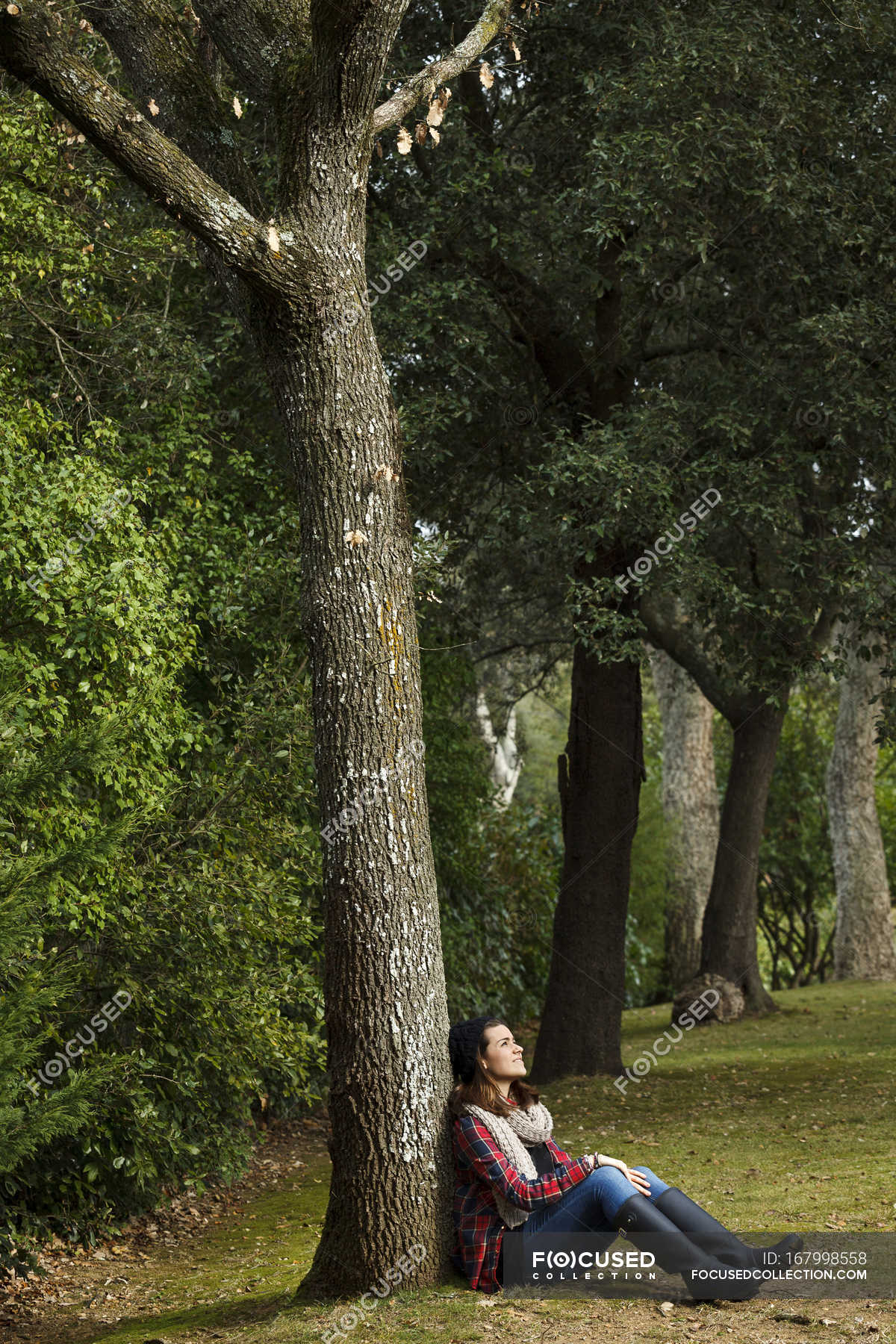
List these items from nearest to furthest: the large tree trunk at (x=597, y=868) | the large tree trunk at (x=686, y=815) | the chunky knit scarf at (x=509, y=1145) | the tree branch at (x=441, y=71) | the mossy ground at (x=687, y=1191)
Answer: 1. the mossy ground at (x=687, y=1191)
2. the chunky knit scarf at (x=509, y=1145)
3. the tree branch at (x=441, y=71)
4. the large tree trunk at (x=597, y=868)
5. the large tree trunk at (x=686, y=815)

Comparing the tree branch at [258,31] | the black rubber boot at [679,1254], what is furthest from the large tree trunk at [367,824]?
the tree branch at [258,31]

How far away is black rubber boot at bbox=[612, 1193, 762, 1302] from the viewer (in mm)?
4531

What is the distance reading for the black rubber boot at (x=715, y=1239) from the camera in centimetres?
458

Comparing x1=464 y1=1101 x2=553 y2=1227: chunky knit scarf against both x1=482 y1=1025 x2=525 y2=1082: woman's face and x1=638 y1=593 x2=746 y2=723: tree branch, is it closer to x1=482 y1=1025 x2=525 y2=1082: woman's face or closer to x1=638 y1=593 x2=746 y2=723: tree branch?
x1=482 y1=1025 x2=525 y2=1082: woman's face

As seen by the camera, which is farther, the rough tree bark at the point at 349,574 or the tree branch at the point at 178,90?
the tree branch at the point at 178,90

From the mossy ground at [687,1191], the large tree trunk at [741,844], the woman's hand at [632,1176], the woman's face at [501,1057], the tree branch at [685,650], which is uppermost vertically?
the tree branch at [685,650]

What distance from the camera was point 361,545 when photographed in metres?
5.12

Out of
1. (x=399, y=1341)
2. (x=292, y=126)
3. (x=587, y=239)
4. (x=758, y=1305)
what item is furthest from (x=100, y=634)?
(x=587, y=239)

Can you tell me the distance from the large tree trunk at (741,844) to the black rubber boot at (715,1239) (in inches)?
386

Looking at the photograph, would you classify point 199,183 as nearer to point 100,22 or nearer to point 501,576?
point 100,22

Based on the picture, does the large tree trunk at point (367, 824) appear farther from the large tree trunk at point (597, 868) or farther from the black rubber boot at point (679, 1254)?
the large tree trunk at point (597, 868)

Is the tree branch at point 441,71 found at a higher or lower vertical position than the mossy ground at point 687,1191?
higher

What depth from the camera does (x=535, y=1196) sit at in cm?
471

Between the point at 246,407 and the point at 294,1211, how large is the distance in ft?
19.9
